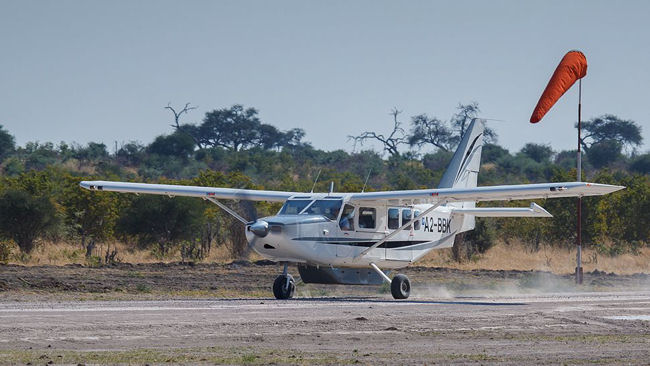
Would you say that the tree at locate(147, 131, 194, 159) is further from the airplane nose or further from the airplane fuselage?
the airplane nose

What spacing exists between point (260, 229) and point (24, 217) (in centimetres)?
1915

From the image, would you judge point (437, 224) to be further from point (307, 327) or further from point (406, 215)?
point (307, 327)

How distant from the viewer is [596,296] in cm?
2762

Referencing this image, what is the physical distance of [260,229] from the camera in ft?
77.6

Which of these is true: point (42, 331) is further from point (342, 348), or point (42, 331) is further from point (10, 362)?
point (342, 348)

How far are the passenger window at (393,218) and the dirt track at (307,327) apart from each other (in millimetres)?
2010

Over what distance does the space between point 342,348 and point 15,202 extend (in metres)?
28.6

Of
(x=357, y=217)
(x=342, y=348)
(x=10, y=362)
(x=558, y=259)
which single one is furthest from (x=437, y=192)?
(x=558, y=259)

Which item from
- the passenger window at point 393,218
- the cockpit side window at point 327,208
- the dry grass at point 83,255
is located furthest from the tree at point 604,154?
the cockpit side window at point 327,208

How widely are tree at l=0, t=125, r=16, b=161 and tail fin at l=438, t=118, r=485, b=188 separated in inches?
2753

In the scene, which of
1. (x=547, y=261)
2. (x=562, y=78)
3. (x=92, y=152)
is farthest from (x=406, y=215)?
(x=92, y=152)

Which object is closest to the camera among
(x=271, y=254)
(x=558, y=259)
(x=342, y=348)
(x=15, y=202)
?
(x=342, y=348)

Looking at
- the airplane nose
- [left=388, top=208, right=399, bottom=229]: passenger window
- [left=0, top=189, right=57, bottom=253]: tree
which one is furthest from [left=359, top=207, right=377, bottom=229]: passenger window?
[left=0, top=189, right=57, bottom=253]: tree

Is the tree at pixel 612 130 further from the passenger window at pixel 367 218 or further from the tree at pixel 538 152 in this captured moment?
the passenger window at pixel 367 218
